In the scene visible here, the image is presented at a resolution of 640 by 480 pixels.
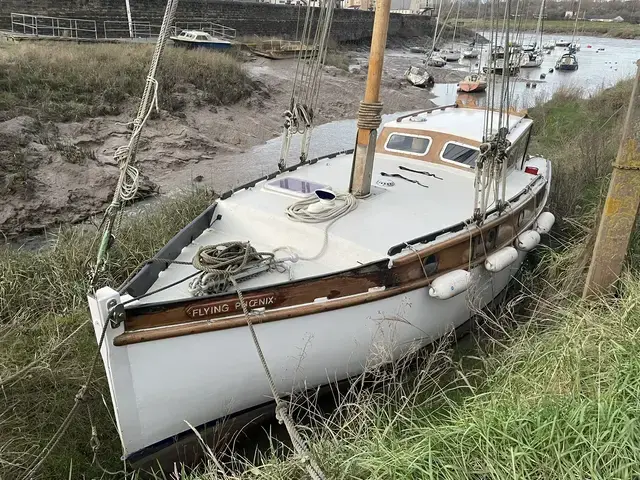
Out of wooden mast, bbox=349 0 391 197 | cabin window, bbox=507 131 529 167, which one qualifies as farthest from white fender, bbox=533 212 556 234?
wooden mast, bbox=349 0 391 197

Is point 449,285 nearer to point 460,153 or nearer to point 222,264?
point 222,264

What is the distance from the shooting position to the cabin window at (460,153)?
7191 mm

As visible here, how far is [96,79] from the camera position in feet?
54.3

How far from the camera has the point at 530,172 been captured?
797 cm

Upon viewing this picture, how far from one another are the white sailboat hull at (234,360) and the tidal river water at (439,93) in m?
8.16

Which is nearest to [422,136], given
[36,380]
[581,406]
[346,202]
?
[346,202]

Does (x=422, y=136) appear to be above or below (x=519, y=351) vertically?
above

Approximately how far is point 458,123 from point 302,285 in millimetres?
4701

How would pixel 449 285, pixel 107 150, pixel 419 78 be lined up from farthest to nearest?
pixel 419 78 → pixel 107 150 → pixel 449 285

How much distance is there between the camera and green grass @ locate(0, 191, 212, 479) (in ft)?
14.8

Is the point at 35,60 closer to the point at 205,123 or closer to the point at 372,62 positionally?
the point at 205,123

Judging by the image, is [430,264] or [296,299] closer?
[296,299]

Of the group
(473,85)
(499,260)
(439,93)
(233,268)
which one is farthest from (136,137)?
(439,93)

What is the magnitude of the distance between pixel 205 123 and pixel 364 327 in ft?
45.5
